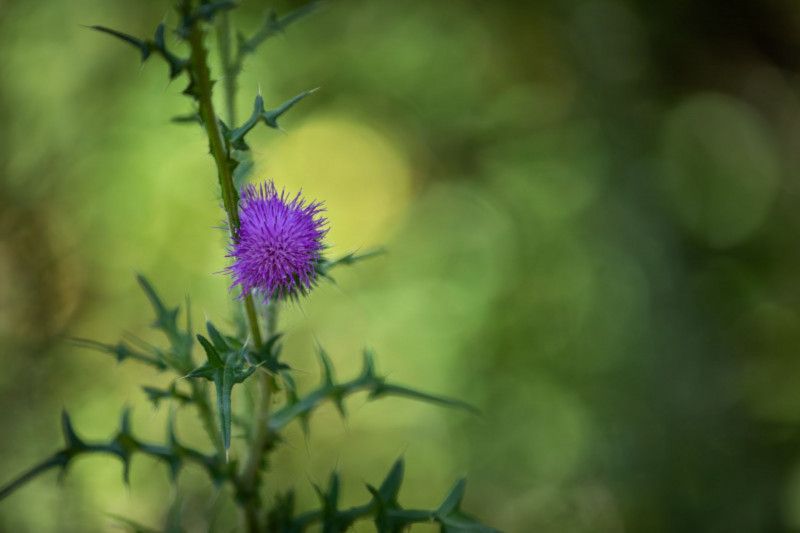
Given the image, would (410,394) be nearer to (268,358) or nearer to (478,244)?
(268,358)

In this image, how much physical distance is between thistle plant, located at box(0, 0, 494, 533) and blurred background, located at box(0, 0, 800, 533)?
50.4 inches

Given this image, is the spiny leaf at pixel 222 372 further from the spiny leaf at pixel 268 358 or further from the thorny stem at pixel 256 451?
the thorny stem at pixel 256 451

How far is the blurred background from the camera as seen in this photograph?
3.16 metres

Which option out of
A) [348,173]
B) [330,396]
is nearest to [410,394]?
[330,396]

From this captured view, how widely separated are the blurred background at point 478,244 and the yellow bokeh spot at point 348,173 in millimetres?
14

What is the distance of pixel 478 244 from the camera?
12.8 feet

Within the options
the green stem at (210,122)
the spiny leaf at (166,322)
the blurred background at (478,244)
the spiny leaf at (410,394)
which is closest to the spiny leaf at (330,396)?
the spiny leaf at (410,394)

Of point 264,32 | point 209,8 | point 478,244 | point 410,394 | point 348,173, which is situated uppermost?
point 348,173

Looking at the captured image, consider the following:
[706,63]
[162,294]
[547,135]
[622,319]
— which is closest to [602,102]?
[547,135]

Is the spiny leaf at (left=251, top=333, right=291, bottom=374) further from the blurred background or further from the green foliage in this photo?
the blurred background

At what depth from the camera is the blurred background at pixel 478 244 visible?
316 centimetres

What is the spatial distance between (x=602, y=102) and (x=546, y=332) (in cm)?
153

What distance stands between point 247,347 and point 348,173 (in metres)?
2.85

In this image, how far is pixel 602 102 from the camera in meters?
4.25
